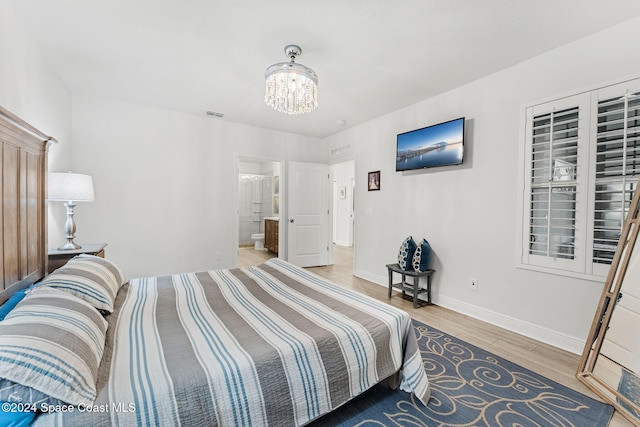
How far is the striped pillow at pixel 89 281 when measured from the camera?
5.04ft

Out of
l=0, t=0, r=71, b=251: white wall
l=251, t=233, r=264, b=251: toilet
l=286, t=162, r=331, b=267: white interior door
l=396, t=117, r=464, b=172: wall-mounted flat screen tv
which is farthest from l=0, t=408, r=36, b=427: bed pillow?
l=251, t=233, r=264, b=251: toilet

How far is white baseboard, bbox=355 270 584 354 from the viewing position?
7.55 feet

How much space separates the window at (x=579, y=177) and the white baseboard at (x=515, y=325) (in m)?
0.55

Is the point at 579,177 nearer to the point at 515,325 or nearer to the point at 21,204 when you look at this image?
the point at 515,325

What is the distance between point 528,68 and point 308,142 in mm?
3511

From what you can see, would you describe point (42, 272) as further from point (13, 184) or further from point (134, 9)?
point (134, 9)

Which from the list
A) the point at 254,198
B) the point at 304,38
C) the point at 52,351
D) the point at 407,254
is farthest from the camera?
the point at 254,198

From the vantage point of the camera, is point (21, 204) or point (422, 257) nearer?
point (21, 204)

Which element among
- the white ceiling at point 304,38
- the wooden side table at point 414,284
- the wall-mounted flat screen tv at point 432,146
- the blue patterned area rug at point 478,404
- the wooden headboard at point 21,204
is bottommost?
the blue patterned area rug at point 478,404

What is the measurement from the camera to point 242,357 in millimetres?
1199

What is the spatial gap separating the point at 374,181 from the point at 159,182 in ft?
10.4

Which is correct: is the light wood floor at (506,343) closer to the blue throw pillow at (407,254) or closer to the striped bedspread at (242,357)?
the blue throw pillow at (407,254)

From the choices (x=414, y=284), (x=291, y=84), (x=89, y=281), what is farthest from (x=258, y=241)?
(x=89, y=281)

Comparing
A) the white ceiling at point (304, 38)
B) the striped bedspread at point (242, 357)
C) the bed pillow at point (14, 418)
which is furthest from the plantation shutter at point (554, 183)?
the bed pillow at point (14, 418)
